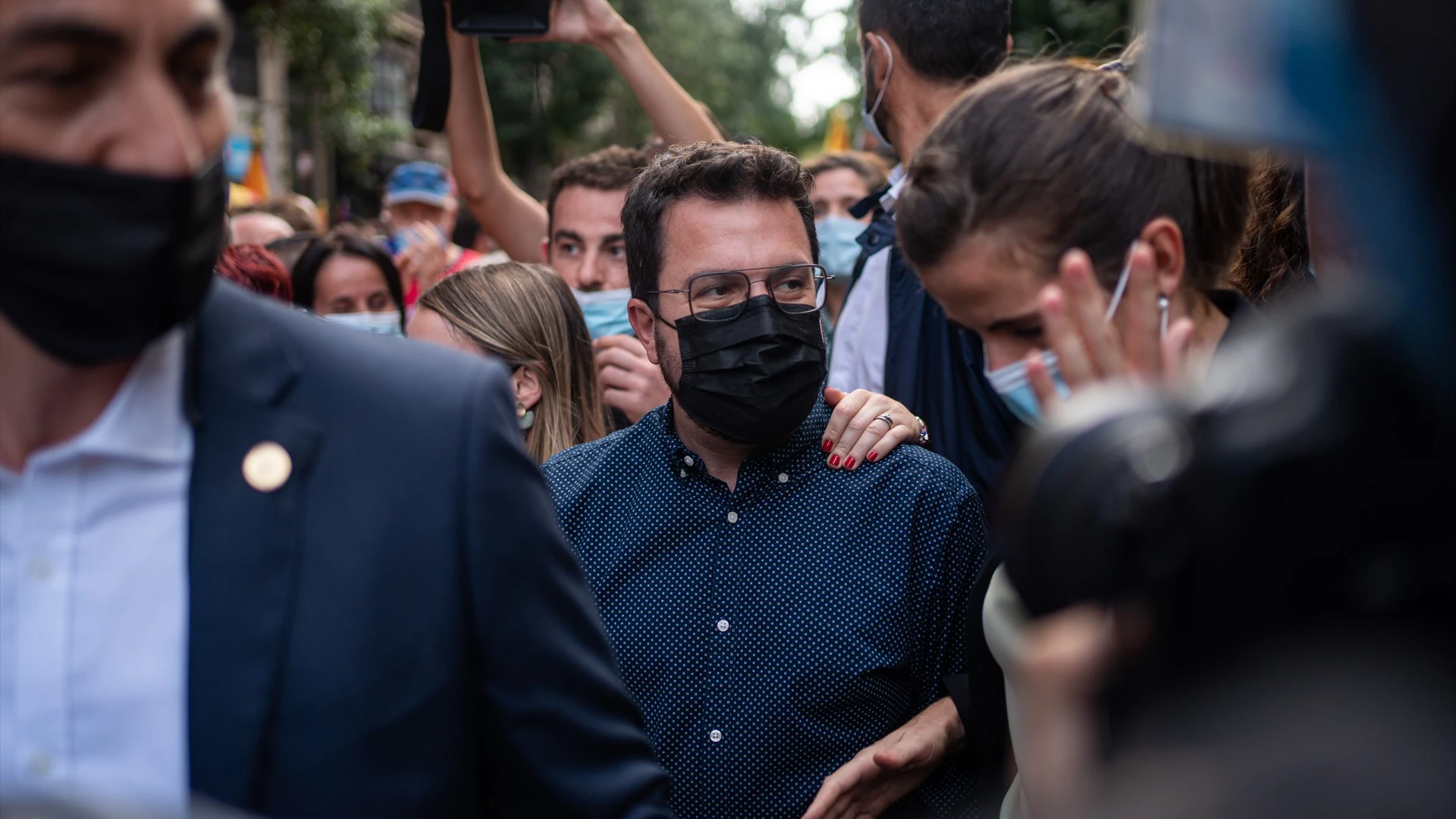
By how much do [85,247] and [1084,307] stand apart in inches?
43.6

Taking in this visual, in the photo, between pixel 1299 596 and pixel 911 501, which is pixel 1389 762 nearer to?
pixel 1299 596

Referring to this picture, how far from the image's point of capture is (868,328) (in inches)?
159

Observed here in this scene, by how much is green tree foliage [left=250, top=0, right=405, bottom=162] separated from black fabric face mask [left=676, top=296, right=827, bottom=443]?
58.0ft

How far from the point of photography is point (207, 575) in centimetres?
145

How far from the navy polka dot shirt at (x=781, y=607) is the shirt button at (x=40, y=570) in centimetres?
145

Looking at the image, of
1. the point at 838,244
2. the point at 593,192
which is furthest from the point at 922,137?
the point at 838,244

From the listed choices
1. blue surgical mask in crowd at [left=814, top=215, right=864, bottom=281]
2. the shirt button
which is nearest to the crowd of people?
the shirt button

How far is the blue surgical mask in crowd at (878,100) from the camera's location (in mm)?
3754

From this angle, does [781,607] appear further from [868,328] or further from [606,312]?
[606,312]

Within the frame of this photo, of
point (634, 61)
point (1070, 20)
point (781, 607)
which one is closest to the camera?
point (781, 607)

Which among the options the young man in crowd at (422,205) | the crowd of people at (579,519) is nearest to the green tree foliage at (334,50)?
the young man in crowd at (422,205)

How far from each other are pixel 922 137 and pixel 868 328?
2.29ft

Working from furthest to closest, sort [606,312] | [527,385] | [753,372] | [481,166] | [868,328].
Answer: [481,166]
[606,312]
[868,328]
[527,385]
[753,372]

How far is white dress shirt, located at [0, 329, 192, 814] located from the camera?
54.6 inches
